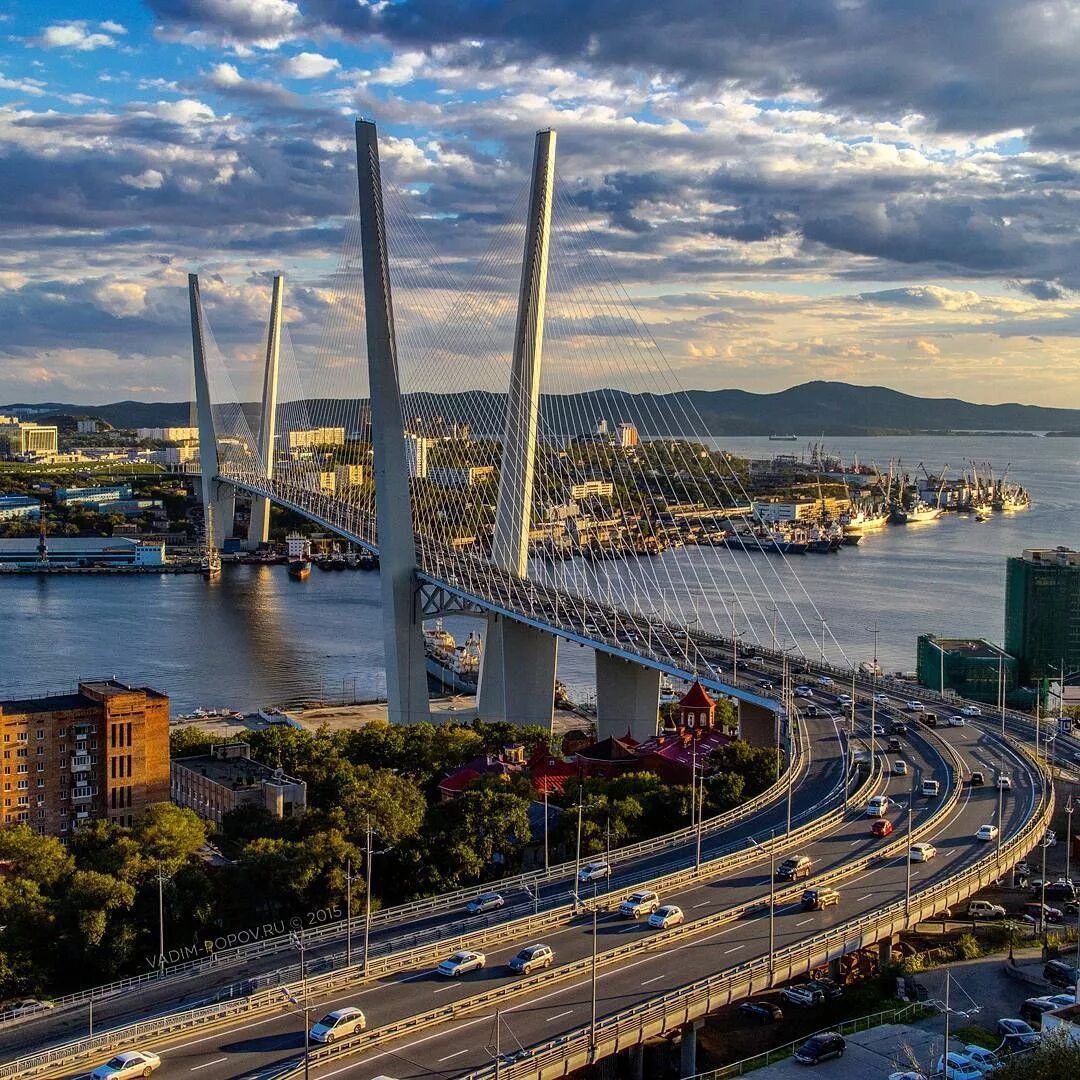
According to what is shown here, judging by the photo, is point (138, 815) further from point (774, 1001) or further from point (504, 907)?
point (774, 1001)

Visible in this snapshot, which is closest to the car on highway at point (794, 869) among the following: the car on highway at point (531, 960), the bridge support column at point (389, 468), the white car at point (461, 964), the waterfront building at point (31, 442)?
the car on highway at point (531, 960)

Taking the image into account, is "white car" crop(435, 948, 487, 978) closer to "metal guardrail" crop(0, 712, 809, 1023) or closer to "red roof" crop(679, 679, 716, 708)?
"metal guardrail" crop(0, 712, 809, 1023)

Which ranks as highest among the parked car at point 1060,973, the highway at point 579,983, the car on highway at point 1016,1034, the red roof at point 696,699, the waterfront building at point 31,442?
the waterfront building at point 31,442

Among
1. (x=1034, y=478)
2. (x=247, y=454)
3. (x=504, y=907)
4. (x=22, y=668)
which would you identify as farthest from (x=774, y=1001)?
(x=1034, y=478)

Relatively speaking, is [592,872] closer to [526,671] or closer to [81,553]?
[526,671]

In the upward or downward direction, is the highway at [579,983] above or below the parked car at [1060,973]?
above

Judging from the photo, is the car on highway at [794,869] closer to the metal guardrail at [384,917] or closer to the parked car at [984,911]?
the metal guardrail at [384,917]
